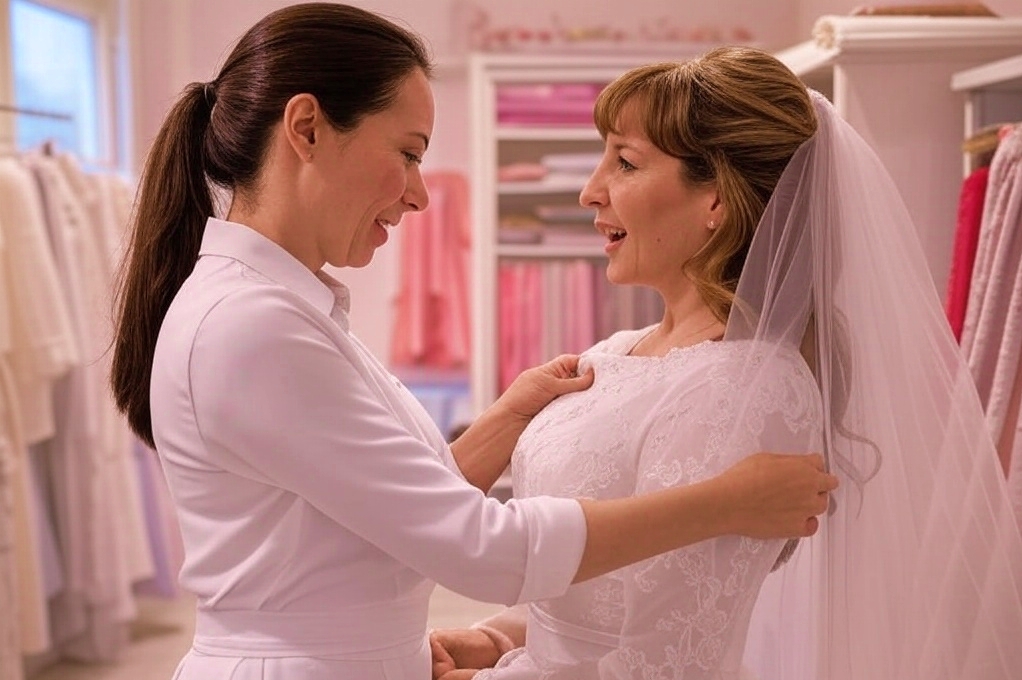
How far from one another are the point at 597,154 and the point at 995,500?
3.19m

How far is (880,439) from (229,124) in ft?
2.95

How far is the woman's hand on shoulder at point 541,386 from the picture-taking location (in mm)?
1796

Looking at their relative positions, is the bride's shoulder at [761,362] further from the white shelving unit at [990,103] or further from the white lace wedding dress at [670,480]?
the white shelving unit at [990,103]

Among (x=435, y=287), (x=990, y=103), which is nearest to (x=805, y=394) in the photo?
(x=990, y=103)

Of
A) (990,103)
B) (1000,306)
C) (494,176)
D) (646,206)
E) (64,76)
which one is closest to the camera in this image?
(646,206)

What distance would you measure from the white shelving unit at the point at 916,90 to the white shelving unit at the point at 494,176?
193 cm

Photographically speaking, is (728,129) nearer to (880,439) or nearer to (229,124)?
(880,439)

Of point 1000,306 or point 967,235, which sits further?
point 967,235

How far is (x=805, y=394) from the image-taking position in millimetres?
1513

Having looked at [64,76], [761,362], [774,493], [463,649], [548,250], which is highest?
[64,76]

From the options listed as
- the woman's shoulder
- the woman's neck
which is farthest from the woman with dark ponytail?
the woman's shoulder

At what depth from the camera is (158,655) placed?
14.2 ft

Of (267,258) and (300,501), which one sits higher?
(267,258)

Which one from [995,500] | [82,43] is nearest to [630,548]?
[995,500]
